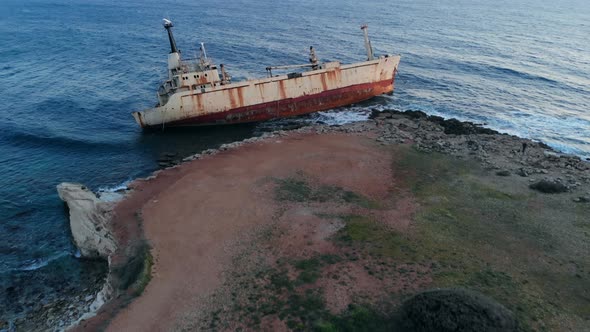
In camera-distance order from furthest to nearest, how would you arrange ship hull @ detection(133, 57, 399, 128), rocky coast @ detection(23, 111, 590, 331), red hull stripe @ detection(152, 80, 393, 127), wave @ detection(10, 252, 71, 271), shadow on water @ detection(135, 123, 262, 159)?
1. red hull stripe @ detection(152, 80, 393, 127)
2. ship hull @ detection(133, 57, 399, 128)
3. shadow on water @ detection(135, 123, 262, 159)
4. wave @ detection(10, 252, 71, 271)
5. rocky coast @ detection(23, 111, 590, 331)

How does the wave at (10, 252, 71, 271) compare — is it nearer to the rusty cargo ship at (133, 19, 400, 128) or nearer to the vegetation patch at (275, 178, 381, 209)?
the vegetation patch at (275, 178, 381, 209)

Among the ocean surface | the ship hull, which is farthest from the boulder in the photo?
the ship hull

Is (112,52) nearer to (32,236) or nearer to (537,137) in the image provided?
(32,236)

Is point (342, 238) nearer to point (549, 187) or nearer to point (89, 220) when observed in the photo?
point (89, 220)

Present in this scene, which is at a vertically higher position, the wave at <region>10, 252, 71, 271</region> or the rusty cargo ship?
the rusty cargo ship

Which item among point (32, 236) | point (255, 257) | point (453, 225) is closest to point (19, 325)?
point (32, 236)

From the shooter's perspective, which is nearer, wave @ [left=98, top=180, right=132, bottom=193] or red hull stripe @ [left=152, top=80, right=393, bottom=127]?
wave @ [left=98, top=180, right=132, bottom=193]

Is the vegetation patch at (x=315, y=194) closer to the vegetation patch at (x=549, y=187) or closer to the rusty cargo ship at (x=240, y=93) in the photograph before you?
the vegetation patch at (x=549, y=187)
